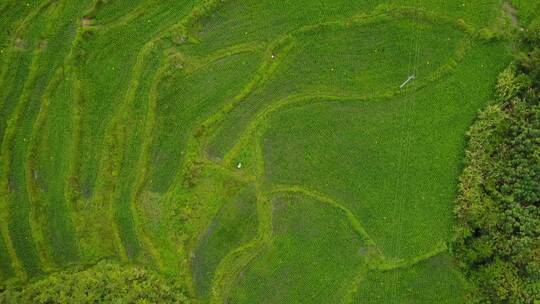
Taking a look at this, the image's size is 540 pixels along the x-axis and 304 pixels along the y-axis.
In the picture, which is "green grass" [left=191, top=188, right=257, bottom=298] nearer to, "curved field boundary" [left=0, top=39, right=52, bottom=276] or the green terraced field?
the green terraced field

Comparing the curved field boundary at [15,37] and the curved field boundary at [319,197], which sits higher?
the curved field boundary at [15,37]

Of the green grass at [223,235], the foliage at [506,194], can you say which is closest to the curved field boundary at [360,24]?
the foliage at [506,194]

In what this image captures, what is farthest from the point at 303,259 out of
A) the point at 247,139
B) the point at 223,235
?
the point at 247,139

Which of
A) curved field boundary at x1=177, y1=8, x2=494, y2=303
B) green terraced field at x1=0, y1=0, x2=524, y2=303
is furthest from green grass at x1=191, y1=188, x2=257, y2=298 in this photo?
curved field boundary at x1=177, y1=8, x2=494, y2=303

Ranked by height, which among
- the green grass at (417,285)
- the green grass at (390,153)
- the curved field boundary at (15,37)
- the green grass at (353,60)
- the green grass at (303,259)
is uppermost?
the curved field boundary at (15,37)

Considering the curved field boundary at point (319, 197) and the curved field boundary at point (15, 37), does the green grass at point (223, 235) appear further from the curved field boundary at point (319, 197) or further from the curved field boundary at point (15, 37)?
the curved field boundary at point (15, 37)

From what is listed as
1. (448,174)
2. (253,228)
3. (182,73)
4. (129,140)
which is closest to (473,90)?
(448,174)
